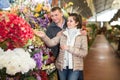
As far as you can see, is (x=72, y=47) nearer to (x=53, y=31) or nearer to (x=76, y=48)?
(x=76, y=48)

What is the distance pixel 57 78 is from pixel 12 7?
0.86 m

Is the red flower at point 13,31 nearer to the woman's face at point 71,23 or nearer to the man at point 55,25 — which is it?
the woman's face at point 71,23

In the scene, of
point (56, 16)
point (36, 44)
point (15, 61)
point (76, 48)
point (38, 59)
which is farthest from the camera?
point (56, 16)

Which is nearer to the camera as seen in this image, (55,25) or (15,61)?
(15,61)

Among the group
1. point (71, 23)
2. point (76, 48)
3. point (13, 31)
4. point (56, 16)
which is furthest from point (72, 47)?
point (13, 31)

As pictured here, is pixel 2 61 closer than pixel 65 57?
Yes

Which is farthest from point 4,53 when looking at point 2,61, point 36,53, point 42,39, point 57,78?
point 57,78

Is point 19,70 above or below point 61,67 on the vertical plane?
above

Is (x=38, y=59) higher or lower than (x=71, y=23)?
lower

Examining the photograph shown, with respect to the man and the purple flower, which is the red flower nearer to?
the purple flower

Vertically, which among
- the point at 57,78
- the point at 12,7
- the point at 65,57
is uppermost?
the point at 12,7

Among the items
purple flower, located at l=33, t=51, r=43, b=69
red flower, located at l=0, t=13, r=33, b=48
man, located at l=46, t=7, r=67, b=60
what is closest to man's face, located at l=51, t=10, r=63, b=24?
man, located at l=46, t=7, r=67, b=60

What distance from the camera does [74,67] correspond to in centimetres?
322

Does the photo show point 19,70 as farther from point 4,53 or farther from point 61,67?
point 61,67
